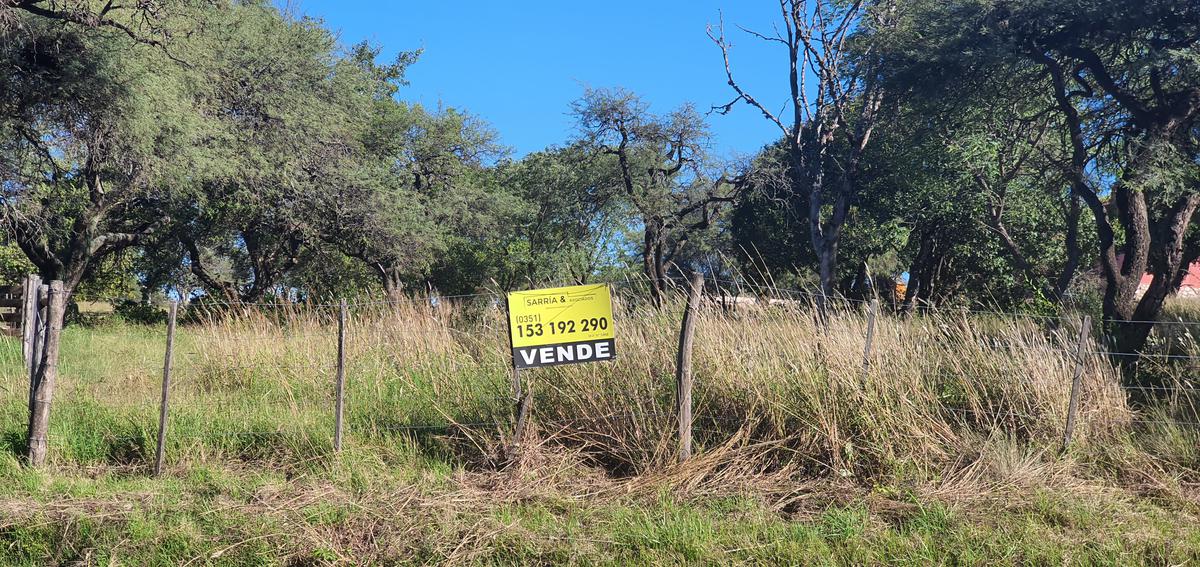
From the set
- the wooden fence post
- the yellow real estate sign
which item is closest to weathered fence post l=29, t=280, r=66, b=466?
the wooden fence post

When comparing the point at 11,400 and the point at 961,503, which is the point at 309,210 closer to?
the point at 11,400

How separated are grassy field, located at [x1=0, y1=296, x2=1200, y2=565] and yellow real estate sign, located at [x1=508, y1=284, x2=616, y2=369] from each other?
1.25ft

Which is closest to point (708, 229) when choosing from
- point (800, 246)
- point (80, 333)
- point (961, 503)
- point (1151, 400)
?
point (800, 246)

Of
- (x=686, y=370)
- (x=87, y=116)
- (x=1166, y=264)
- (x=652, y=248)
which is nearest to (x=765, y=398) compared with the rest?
(x=686, y=370)

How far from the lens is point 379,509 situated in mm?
5914

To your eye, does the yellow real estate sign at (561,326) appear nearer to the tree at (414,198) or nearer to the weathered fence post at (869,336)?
the weathered fence post at (869,336)

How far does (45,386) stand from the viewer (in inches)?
288

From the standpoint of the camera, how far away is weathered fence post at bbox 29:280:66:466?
7219 mm

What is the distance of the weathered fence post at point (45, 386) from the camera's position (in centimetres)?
722

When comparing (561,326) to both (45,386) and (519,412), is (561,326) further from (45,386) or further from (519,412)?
(45,386)

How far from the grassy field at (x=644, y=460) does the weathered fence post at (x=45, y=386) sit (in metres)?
0.14

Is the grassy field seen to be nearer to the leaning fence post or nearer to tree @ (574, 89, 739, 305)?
the leaning fence post

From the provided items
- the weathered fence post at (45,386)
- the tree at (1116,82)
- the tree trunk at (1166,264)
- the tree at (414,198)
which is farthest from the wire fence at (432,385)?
the tree at (414,198)

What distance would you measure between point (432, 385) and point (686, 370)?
251 cm
